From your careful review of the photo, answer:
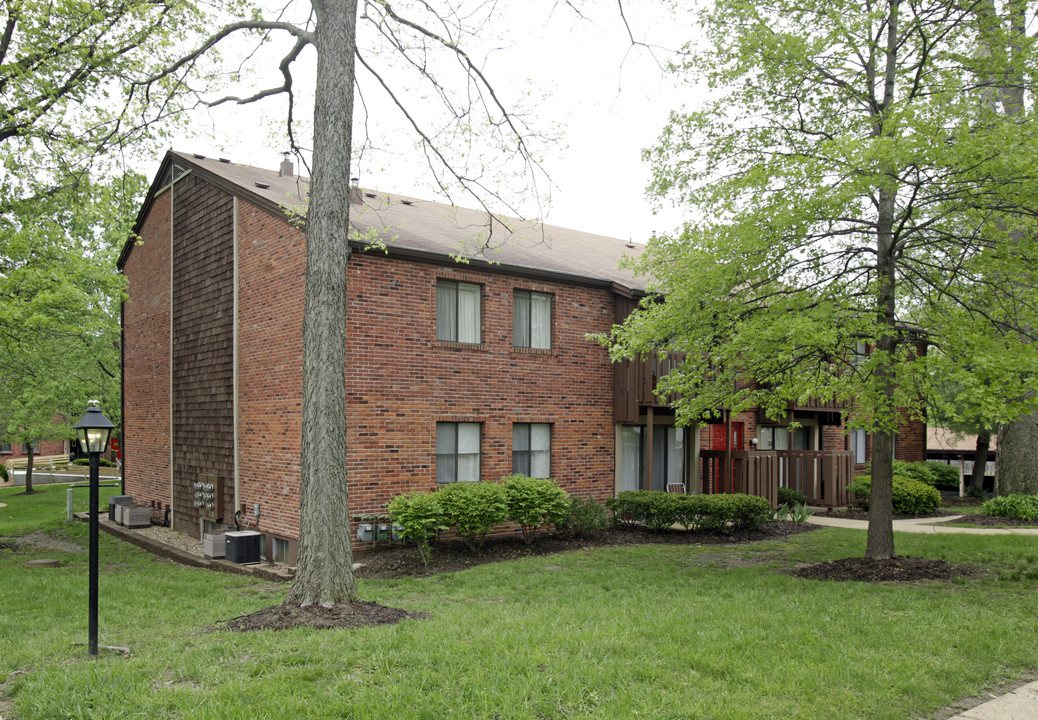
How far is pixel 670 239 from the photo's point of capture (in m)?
11.6

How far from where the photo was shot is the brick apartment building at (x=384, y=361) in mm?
13906

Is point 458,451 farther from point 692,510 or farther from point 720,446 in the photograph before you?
point 720,446

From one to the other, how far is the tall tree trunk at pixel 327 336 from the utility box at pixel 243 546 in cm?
603

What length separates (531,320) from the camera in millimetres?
16281

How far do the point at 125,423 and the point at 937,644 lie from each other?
21.3 metres

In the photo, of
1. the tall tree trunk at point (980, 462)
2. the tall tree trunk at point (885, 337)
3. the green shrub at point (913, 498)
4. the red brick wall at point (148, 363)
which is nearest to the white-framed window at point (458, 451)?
the tall tree trunk at point (885, 337)

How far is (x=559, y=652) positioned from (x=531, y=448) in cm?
982

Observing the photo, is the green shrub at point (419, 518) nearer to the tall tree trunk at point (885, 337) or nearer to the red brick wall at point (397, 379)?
the red brick wall at point (397, 379)

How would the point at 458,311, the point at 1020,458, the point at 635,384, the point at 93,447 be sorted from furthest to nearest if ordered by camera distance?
the point at 1020,458, the point at 635,384, the point at 458,311, the point at 93,447

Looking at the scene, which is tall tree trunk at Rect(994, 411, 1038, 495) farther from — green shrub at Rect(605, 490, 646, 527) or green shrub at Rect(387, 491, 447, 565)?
green shrub at Rect(387, 491, 447, 565)

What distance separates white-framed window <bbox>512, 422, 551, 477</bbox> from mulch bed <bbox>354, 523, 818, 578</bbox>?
1415mm

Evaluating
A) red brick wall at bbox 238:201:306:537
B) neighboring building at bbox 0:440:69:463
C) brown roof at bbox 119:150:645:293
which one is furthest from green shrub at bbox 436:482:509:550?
neighboring building at bbox 0:440:69:463

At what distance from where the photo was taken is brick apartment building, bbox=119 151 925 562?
547 inches

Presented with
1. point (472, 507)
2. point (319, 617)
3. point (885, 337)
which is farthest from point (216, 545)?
point (885, 337)
